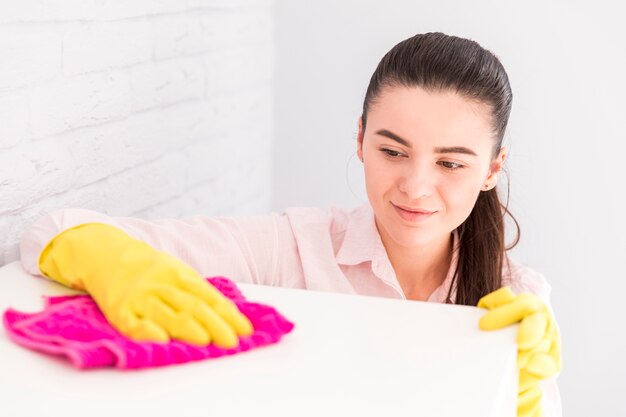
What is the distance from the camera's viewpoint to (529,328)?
37.4 inches

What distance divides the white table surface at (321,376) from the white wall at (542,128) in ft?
4.02

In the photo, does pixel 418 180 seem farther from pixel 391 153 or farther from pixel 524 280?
pixel 524 280

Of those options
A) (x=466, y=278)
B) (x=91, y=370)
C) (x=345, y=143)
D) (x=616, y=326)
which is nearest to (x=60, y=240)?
(x=91, y=370)

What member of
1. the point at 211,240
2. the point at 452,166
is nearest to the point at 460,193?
the point at 452,166

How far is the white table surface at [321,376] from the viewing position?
78 centimetres

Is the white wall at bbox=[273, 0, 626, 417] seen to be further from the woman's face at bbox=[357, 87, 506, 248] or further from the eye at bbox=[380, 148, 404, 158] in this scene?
the eye at bbox=[380, 148, 404, 158]

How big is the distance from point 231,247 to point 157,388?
594 millimetres

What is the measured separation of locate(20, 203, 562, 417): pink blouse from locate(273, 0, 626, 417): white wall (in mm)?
627

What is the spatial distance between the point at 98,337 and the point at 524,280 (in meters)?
0.89

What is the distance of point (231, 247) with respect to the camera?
54.8 inches

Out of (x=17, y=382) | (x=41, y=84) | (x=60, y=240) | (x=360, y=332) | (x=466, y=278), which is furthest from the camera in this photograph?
(x=466, y=278)

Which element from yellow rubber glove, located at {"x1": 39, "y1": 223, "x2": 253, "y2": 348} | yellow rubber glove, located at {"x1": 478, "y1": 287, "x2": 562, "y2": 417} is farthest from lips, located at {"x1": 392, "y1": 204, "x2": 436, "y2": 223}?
yellow rubber glove, located at {"x1": 39, "y1": 223, "x2": 253, "y2": 348}

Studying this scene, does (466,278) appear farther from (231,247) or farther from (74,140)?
(74,140)

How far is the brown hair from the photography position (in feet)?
4.71
